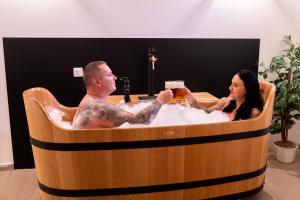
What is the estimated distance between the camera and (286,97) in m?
3.51

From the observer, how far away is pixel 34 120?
2.20 metres

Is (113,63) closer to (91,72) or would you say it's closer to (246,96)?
(91,72)

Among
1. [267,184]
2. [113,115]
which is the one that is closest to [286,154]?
[267,184]

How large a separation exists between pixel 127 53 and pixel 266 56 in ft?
6.03

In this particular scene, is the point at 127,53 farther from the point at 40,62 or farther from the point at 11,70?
the point at 11,70

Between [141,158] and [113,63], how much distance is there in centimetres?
171

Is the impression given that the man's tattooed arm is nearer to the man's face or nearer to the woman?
the man's face

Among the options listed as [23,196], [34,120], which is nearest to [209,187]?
[34,120]

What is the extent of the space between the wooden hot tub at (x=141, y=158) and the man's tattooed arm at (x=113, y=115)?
0.33ft

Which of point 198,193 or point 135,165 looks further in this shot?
point 198,193

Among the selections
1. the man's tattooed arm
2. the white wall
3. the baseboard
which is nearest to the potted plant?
the white wall

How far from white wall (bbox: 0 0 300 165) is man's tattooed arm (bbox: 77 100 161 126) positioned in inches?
61.2

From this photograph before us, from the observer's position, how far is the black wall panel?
133 inches

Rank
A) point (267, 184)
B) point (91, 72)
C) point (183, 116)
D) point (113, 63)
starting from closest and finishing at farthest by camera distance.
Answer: point (91, 72), point (183, 116), point (267, 184), point (113, 63)
